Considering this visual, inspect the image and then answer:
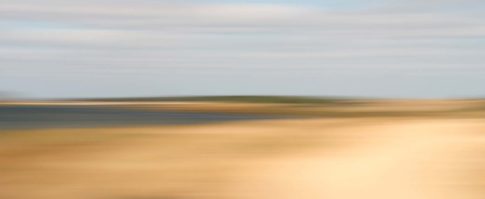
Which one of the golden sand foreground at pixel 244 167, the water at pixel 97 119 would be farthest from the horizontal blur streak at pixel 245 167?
the water at pixel 97 119

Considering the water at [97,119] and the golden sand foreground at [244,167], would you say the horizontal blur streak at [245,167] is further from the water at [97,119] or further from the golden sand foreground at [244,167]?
the water at [97,119]

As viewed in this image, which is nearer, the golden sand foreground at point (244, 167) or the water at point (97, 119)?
the golden sand foreground at point (244, 167)

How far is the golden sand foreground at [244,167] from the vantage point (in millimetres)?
15062

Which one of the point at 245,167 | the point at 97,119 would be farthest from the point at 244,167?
the point at 97,119

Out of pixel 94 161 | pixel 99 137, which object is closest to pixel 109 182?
pixel 94 161

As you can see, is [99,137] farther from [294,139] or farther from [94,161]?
[94,161]

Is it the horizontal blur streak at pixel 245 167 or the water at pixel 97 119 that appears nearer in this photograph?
the horizontal blur streak at pixel 245 167

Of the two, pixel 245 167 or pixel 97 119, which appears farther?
pixel 97 119

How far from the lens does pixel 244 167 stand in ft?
57.9

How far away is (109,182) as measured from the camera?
15727 mm

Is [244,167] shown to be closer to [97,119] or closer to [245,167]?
[245,167]

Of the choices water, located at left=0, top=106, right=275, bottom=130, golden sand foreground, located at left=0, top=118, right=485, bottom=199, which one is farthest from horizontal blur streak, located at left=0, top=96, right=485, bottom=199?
water, located at left=0, top=106, right=275, bottom=130

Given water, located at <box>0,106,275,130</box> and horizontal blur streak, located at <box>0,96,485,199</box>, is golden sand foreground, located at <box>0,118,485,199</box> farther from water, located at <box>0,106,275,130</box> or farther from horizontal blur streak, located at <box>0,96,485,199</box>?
water, located at <box>0,106,275,130</box>

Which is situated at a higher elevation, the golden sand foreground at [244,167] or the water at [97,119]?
the water at [97,119]
